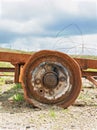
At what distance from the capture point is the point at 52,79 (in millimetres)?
7809

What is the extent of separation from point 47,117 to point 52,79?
1229mm

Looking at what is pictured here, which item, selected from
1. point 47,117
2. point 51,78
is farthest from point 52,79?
point 47,117

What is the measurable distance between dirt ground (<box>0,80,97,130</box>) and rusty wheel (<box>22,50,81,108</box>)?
0.73 feet

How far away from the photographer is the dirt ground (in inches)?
242

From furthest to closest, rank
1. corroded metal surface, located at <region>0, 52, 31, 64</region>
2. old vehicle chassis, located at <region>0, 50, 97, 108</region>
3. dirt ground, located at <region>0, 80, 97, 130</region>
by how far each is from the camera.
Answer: corroded metal surface, located at <region>0, 52, 31, 64</region> < old vehicle chassis, located at <region>0, 50, 97, 108</region> < dirt ground, located at <region>0, 80, 97, 130</region>

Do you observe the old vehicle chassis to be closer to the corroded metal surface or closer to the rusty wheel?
the rusty wheel

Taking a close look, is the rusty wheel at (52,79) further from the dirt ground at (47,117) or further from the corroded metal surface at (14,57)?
the corroded metal surface at (14,57)

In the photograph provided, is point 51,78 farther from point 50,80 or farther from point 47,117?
point 47,117

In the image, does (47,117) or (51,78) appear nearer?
(47,117)

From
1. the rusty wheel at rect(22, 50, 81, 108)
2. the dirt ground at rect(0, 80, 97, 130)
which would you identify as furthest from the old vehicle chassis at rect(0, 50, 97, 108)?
the dirt ground at rect(0, 80, 97, 130)

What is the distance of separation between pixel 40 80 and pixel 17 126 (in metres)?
1.91

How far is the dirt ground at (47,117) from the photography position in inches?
242

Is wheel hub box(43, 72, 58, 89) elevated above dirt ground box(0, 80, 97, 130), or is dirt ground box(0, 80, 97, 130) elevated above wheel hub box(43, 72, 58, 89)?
wheel hub box(43, 72, 58, 89)

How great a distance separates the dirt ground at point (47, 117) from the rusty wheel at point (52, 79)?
0.73 ft
